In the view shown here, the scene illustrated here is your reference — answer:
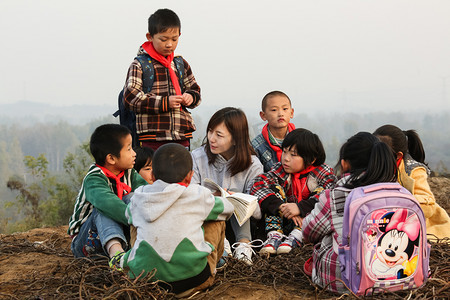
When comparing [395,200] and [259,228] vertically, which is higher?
[395,200]

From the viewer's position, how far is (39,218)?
940 cm

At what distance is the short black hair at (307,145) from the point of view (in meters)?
4.78

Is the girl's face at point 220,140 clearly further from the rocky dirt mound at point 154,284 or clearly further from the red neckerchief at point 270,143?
the rocky dirt mound at point 154,284

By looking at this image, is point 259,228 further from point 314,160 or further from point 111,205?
point 111,205

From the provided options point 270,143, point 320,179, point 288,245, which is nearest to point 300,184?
point 320,179

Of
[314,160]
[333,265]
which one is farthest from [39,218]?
[333,265]

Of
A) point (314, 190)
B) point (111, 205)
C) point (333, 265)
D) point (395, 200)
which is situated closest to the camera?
point (395, 200)

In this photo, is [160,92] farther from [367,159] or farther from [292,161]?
[367,159]

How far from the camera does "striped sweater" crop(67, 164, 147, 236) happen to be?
13.0 feet

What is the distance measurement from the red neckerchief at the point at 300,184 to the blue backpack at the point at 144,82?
169 centimetres

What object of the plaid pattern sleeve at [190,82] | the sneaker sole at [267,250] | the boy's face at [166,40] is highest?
the boy's face at [166,40]

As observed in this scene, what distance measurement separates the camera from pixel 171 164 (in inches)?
133

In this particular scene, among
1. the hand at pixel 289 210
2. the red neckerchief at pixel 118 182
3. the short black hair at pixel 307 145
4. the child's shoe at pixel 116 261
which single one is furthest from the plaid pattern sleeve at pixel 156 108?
the child's shoe at pixel 116 261

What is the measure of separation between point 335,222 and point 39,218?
7264 mm
